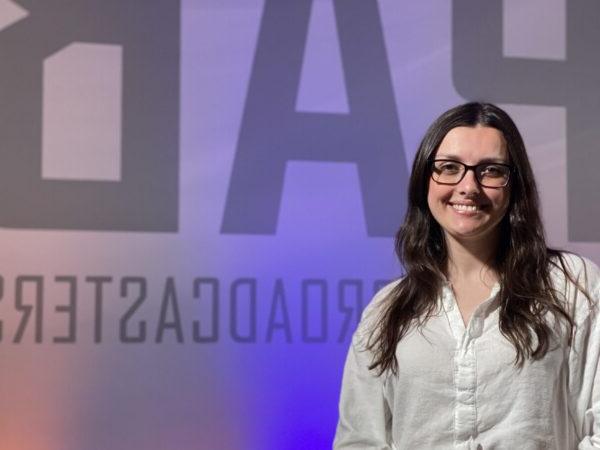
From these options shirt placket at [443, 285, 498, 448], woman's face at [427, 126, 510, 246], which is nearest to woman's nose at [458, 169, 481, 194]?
woman's face at [427, 126, 510, 246]

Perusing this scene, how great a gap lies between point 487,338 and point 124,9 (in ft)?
5.37

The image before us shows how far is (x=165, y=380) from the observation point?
2682mm

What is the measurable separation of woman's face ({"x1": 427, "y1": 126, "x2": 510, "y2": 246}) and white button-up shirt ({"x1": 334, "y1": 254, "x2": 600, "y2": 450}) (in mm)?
126

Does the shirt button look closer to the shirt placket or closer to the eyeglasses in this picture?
the shirt placket

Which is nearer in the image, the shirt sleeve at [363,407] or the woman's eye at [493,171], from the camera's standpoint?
the woman's eye at [493,171]

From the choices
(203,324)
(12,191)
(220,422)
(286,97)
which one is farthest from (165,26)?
(220,422)

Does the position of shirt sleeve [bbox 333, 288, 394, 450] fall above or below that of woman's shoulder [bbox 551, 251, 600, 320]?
→ below

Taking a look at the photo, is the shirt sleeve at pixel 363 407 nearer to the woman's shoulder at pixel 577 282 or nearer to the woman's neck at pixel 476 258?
the woman's neck at pixel 476 258

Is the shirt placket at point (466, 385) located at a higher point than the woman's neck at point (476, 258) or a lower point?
lower

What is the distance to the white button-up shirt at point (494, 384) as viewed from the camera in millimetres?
1572

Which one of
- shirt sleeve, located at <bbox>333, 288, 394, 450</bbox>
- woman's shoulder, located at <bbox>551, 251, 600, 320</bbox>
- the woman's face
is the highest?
the woman's face

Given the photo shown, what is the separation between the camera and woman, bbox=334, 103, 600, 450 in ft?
5.19

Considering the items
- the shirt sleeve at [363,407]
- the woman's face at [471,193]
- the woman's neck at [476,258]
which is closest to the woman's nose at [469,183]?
the woman's face at [471,193]

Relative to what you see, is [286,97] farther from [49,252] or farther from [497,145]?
[497,145]
